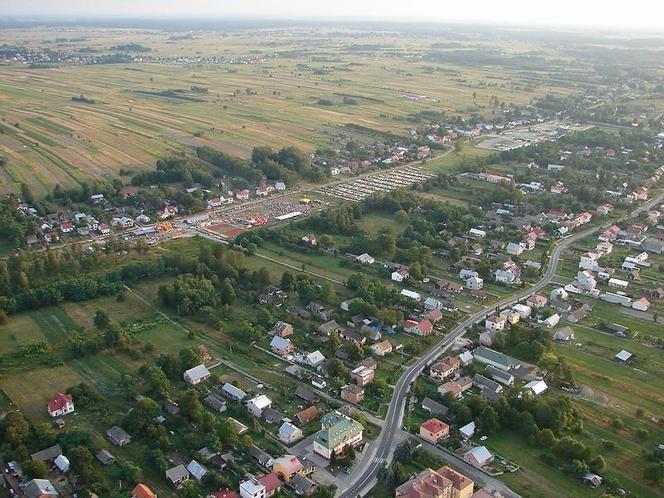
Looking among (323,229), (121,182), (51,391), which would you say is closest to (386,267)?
(323,229)

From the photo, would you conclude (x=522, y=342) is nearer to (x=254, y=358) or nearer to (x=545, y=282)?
(x=545, y=282)

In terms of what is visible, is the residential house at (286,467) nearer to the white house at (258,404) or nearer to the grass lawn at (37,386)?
the white house at (258,404)

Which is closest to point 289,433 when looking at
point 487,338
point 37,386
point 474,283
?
point 37,386

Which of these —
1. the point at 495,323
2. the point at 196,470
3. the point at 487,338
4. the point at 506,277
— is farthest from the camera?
the point at 506,277

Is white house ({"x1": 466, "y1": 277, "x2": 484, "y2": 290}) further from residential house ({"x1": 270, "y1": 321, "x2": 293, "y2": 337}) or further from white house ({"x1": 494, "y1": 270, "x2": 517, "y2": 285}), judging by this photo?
residential house ({"x1": 270, "y1": 321, "x2": 293, "y2": 337})

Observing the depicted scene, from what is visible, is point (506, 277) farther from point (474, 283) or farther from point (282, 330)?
point (282, 330)

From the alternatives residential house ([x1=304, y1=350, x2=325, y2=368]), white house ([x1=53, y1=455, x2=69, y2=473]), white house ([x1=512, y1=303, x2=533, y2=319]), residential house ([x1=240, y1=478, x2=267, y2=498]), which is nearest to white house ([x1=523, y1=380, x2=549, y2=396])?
white house ([x1=512, y1=303, x2=533, y2=319])

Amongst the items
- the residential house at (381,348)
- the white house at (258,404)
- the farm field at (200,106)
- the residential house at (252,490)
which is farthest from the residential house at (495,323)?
the farm field at (200,106)
